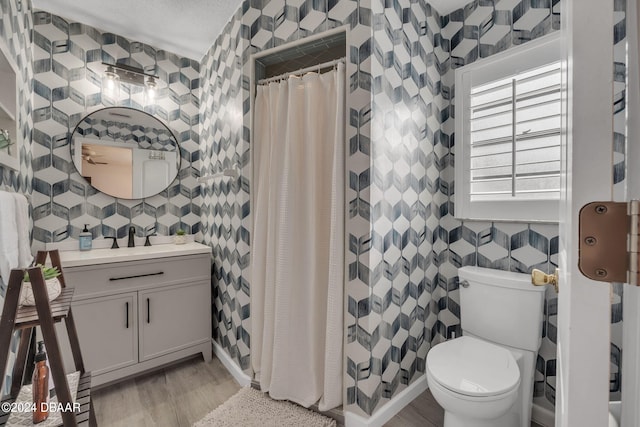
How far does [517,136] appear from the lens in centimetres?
174

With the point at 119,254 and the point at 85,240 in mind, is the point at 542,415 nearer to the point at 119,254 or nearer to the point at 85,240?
the point at 119,254

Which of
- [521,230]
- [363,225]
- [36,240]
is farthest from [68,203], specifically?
[521,230]

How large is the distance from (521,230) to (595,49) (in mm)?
1648

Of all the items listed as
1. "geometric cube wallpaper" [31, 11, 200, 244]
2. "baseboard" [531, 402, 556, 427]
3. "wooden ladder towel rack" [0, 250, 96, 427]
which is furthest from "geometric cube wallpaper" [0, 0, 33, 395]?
"baseboard" [531, 402, 556, 427]

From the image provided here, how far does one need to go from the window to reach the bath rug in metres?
1.51

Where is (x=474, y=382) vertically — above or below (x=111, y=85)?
below

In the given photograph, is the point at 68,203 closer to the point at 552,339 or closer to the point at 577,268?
the point at 577,268

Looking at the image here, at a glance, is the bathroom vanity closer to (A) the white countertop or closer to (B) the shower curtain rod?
(A) the white countertop

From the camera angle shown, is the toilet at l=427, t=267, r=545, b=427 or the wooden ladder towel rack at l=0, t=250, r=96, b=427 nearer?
the wooden ladder towel rack at l=0, t=250, r=96, b=427

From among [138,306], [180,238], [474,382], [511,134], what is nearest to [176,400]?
[138,306]

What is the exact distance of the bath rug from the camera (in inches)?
65.4

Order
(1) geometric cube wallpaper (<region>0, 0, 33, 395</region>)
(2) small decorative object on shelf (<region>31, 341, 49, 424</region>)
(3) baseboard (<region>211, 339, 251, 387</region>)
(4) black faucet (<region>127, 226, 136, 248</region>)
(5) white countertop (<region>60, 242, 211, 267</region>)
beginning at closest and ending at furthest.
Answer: (2) small decorative object on shelf (<region>31, 341, 49, 424</region>) < (1) geometric cube wallpaper (<region>0, 0, 33, 395</region>) < (5) white countertop (<region>60, 242, 211, 267</region>) < (3) baseboard (<region>211, 339, 251, 387</region>) < (4) black faucet (<region>127, 226, 136, 248</region>)

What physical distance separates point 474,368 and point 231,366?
1.62 meters

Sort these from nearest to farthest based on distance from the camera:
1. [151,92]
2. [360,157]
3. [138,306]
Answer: [360,157] → [138,306] → [151,92]
